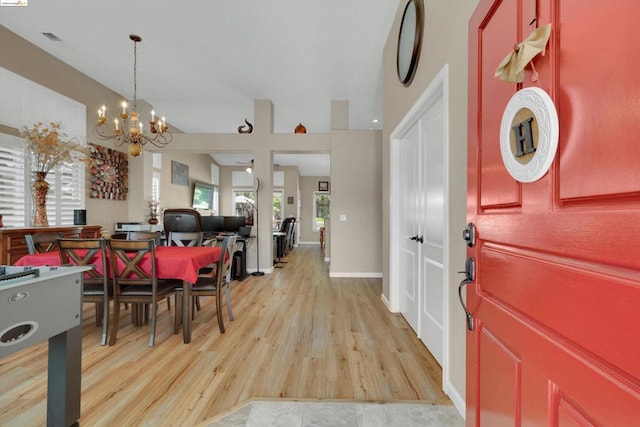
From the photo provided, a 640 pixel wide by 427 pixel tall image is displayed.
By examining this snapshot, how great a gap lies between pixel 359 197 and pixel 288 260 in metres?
2.81

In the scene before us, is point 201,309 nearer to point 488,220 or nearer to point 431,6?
point 488,220

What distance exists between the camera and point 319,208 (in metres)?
11.4

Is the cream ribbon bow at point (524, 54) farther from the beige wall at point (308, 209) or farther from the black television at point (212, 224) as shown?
the beige wall at point (308, 209)

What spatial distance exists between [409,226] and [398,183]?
55cm

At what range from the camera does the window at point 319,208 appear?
36.9 feet

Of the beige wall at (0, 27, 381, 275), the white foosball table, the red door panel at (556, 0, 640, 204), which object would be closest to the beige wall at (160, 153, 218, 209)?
the beige wall at (0, 27, 381, 275)

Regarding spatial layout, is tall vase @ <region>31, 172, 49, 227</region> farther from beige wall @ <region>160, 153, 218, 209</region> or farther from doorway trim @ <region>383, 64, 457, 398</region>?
doorway trim @ <region>383, 64, 457, 398</region>

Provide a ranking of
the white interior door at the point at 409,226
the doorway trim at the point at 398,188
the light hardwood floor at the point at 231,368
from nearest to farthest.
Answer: the light hardwood floor at the point at 231,368 < the doorway trim at the point at 398,188 < the white interior door at the point at 409,226

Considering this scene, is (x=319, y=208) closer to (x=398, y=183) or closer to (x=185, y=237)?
(x=185, y=237)

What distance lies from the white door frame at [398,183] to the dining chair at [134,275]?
2291mm

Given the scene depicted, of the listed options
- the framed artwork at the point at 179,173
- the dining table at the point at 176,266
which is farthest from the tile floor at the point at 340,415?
the framed artwork at the point at 179,173

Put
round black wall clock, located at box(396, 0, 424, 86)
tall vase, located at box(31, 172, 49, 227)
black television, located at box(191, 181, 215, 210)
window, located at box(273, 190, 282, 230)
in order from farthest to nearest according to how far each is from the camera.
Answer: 1. window, located at box(273, 190, 282, 230)
2. black television, located at box(191, 181, 215, 210)
3. tall vase, located at box(31, 172, 49, 227)
4. round black wall clock, located at box(396, 0, 424, 86)

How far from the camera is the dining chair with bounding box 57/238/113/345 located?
2421mm

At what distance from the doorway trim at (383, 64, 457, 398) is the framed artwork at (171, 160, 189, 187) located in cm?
631
